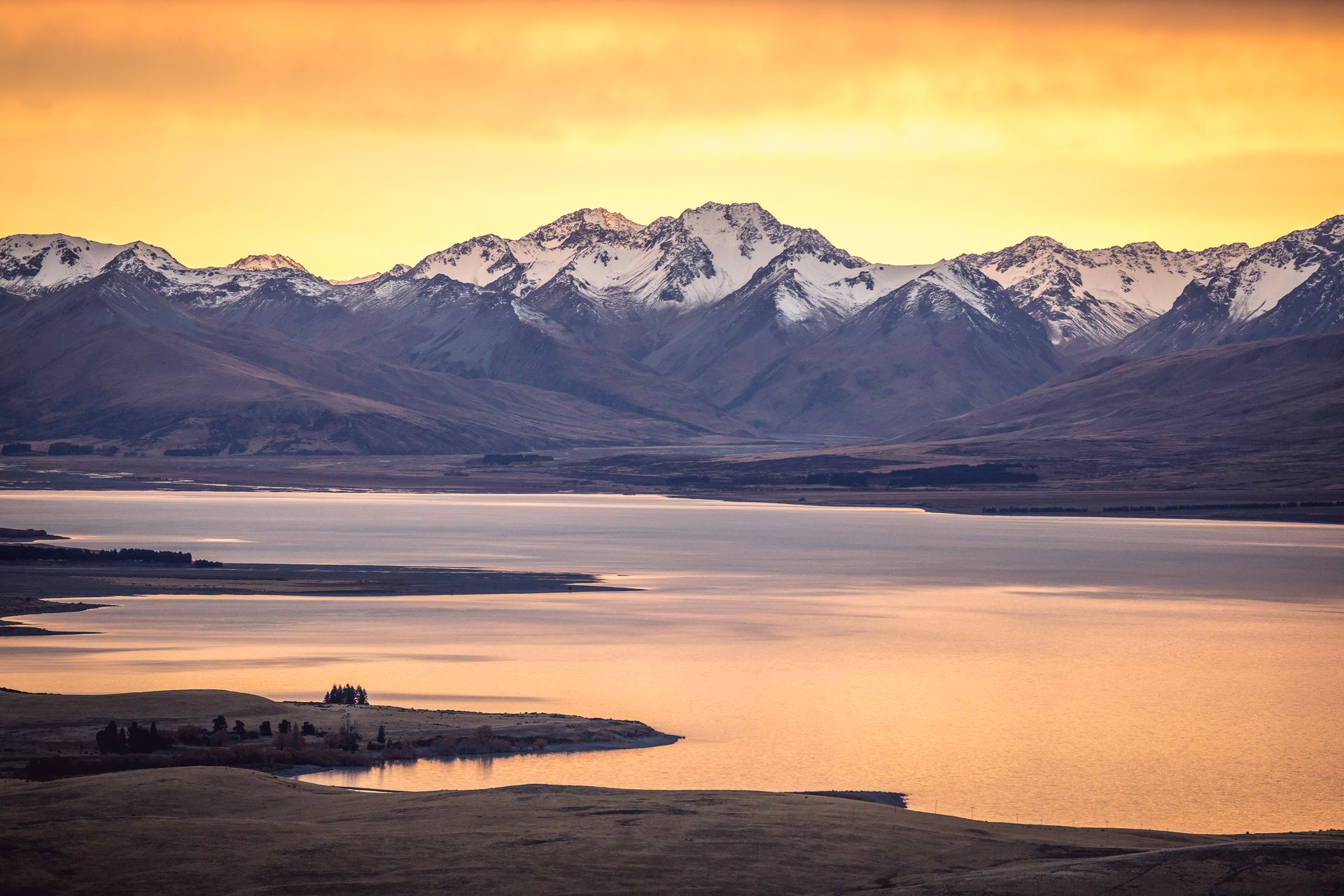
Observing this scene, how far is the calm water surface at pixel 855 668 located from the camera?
52625 millimetres

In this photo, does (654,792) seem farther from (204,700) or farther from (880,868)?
(204,700)

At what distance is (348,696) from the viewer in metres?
62.3

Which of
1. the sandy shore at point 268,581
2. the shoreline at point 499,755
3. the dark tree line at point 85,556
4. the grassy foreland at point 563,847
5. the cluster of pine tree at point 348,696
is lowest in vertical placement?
the grassy foreland at point 563,847

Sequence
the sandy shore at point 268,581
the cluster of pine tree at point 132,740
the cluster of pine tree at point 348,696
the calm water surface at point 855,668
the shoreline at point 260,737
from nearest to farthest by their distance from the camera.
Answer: the shoreline at point 260,737, the cluster of pine tree at point 132,740, the calm water surface at point 855,668, the cluster of pine tree at point 348,696, the sandy shore at point 268,581

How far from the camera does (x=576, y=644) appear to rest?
274 ft

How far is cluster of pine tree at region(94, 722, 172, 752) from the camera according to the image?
49.7 meters

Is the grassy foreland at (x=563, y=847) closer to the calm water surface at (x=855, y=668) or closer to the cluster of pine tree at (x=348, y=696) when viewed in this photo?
the calm water surface at (x=855, y=668)

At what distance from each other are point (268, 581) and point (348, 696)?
160ft

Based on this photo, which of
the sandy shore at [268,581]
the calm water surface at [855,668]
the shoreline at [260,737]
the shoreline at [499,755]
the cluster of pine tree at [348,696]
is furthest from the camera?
the sandy shore at [268,581]

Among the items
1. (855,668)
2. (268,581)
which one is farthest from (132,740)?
(268,581)

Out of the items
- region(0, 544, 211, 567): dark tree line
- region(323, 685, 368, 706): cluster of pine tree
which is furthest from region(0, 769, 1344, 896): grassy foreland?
region(0, 544, 211, 567): dark tree line

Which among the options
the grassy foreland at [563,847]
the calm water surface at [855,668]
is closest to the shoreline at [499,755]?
the calm water surface at [855,668]

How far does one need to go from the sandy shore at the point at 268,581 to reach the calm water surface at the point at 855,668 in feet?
10.7

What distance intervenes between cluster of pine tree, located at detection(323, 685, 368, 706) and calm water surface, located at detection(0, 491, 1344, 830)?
119 inches
